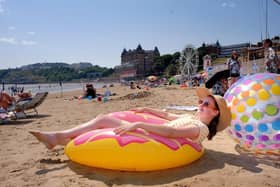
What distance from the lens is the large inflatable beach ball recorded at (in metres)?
3.16

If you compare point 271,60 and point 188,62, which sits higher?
point 188,62

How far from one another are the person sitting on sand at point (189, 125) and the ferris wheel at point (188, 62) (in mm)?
28854

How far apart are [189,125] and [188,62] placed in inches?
1180

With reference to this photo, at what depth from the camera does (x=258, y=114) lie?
321 cm

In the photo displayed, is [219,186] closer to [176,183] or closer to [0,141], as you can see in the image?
[176,183]

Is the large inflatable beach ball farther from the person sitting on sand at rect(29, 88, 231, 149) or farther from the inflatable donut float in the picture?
the inflatable donut float

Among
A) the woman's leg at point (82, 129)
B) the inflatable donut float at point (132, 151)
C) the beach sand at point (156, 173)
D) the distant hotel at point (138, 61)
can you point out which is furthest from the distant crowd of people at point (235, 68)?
the distant hotel at point (138, 61)

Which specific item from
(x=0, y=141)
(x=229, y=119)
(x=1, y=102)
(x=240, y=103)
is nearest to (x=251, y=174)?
(x=229, y=119)

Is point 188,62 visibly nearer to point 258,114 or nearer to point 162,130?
point 258,114

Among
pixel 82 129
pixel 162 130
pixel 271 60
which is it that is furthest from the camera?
pixel 271 60

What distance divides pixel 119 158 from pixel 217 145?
190 cm

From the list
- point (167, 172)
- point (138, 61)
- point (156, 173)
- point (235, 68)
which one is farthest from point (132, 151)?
point (138, 61)

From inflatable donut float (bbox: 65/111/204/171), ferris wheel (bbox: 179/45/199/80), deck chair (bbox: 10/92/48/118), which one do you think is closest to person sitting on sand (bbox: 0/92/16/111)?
deck chair (bbox: 10/92/48/118)

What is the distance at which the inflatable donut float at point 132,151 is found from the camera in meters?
2.92
